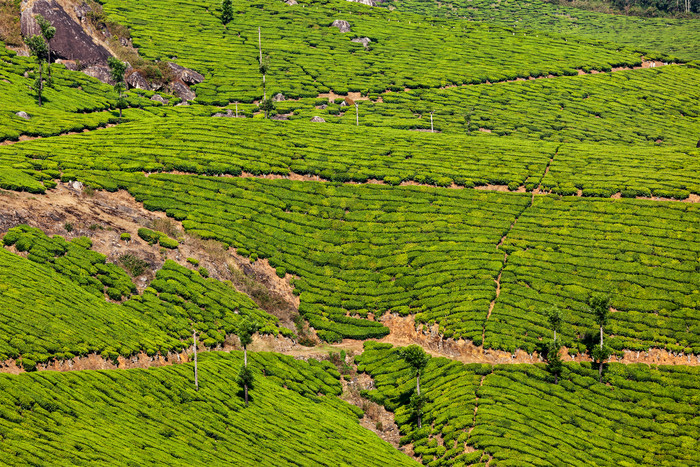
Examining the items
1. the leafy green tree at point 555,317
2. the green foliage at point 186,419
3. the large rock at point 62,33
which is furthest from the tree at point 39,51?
the leafy green tree at point 555,317

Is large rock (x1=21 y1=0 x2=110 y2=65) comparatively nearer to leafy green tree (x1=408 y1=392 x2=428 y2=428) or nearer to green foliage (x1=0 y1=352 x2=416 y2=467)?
green foliage (x1=0 y1=352 x2=416 y2=467)

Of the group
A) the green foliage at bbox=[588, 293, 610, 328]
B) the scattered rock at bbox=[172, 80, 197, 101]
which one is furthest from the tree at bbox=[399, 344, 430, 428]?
the scattered rock at bbox=[172, 80, 197, 101]

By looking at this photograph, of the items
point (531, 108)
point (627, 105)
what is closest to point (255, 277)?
point (531, 108)

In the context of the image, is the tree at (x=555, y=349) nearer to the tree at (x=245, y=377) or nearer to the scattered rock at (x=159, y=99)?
the tree at (x=245, y=377)

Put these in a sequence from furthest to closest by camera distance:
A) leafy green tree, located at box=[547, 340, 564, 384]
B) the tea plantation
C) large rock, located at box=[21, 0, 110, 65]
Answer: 1. large rock, located at box=[21, 0, 110, 65]
2. leafy green tree, located at box=[547, 340, 564, 384]
3. the tea plantation

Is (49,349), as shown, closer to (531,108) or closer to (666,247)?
(666,247)

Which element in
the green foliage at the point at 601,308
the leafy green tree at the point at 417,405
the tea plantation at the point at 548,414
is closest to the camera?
the tea plantation at the point at 548,414
